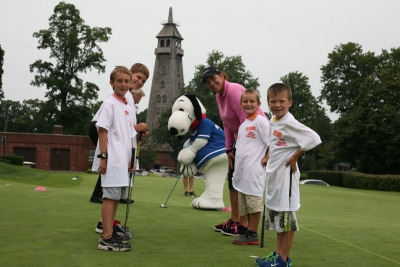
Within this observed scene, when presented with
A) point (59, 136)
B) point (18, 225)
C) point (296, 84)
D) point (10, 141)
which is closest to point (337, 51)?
point (296, 84)

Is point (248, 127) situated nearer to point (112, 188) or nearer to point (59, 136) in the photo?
point (112, 188)

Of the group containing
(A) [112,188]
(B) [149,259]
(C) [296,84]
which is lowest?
(B) [149,259]

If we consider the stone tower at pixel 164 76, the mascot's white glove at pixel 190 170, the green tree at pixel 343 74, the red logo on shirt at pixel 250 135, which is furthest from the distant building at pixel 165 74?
the red logo on shirt at pixel 250 135

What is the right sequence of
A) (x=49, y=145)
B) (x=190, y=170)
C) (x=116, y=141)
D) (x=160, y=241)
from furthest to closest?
(x=49, y=145) < (x=190, y=170) < (x=160, y=241) < (x=116, y=141)

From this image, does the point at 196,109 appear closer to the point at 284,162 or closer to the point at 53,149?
the point at 284,162

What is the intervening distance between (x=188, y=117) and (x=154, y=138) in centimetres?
6179

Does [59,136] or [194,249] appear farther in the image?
[59,136]

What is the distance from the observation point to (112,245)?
17.8 ft

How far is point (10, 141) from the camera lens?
172ft

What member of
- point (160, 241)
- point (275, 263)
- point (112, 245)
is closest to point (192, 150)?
point (160, 241)

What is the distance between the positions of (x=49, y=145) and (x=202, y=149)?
45.3m

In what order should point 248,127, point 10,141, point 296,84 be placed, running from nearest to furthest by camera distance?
point 248,127 < point 10,141 < point 296,84

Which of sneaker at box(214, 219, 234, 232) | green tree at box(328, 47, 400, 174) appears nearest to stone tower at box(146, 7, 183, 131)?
green tree at box(328, 47, 400, 174)

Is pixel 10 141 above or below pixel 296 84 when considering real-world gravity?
below
